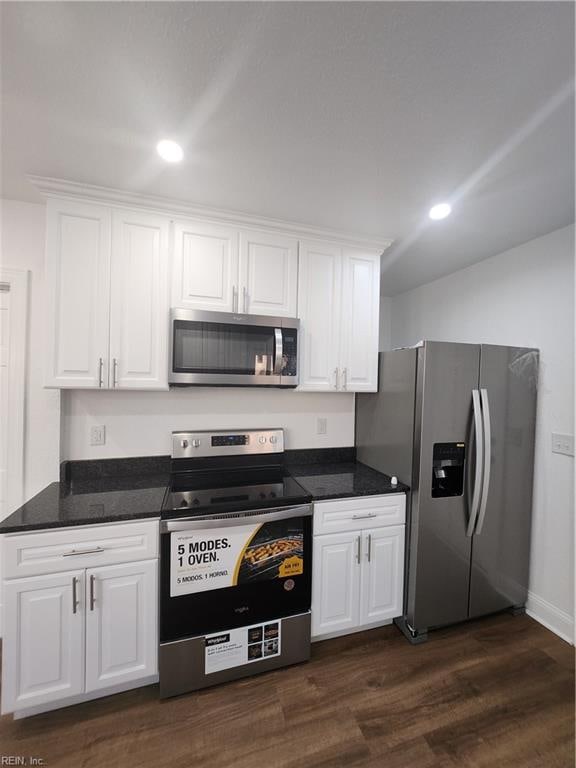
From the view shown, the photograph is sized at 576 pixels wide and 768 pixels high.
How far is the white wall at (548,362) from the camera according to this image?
204 centimetres

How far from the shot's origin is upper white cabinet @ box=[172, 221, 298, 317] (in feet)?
6.36

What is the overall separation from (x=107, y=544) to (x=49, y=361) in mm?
992

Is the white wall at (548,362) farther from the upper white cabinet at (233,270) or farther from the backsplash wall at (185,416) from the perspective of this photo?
the upper white cabinet at (233,270)

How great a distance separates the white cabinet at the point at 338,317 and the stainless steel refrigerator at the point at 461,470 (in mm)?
255

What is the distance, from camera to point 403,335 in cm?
354

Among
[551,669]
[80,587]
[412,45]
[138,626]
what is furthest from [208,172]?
[551,669]

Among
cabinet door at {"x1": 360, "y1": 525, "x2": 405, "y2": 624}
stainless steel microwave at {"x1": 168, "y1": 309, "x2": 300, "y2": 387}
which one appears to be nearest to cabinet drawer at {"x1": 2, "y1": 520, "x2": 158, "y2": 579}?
stainless steel microwave at {"x1": 168, "y1": 309, "x2": 300, "y2": 387}

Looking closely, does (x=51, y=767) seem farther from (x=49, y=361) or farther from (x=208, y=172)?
(x=208, y=172)

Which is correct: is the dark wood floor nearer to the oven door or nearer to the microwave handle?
the oven door

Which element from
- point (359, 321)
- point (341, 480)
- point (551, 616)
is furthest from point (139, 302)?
point (551, 616)

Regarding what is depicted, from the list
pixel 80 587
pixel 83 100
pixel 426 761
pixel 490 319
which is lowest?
pixel 426 761

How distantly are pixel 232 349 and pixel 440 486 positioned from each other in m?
1.50

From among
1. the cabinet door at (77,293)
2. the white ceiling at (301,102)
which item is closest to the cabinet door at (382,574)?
the cabinet door at (77,293)

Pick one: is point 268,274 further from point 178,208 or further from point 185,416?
point 185,416
